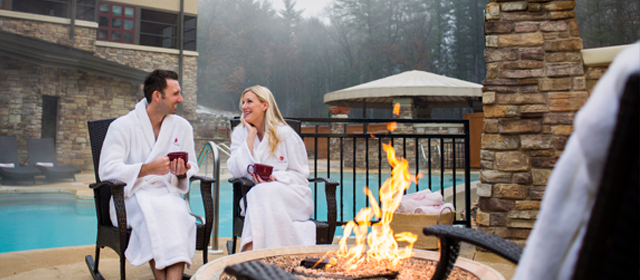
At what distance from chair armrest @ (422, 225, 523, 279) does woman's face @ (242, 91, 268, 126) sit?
1825mm

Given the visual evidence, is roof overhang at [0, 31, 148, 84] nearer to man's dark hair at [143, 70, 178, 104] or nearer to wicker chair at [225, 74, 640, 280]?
man's dark hair at [143, 70, 178, 104]

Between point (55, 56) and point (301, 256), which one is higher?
point (55, 56)

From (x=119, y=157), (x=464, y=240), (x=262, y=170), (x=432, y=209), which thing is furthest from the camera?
(x=432, y=209)

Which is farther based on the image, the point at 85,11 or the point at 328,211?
the point at 85,11

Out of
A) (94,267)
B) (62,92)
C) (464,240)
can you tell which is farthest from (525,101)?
(62,92)

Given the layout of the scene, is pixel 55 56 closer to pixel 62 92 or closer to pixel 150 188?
pixel 62 92

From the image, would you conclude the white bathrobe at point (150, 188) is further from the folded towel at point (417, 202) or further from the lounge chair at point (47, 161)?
the lounge chair at point (47, 161)

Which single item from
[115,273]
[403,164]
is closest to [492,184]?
[403,164]

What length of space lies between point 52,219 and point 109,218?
4.72m

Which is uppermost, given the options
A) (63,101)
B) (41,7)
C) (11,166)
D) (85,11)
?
(85,11)

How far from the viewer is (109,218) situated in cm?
220

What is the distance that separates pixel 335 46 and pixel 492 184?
34.0m

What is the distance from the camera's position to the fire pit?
1280 mm

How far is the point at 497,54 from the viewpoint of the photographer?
112 inches
